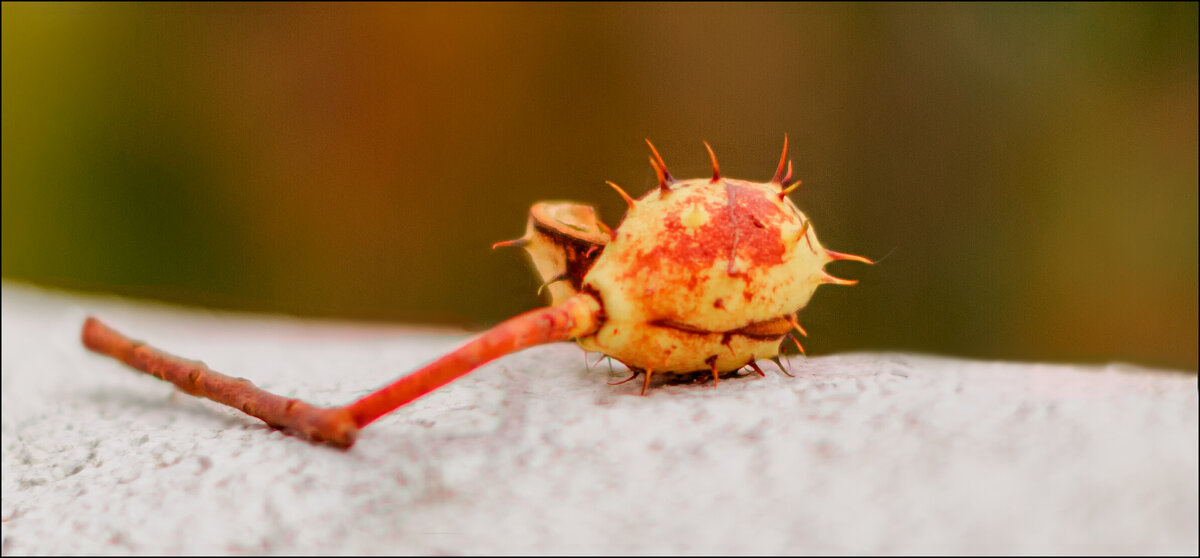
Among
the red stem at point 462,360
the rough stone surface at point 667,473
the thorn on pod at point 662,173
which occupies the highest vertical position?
the thorn on pod at point 662,173

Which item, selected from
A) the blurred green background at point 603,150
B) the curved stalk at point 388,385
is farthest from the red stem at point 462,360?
the blurred green background at point 603,150

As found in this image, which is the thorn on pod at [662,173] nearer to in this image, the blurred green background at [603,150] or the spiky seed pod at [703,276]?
the spiky seed pod at [703,276]

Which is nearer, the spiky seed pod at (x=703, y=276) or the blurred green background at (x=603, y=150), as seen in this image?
the spiky seed pod at (x=703, y=276)

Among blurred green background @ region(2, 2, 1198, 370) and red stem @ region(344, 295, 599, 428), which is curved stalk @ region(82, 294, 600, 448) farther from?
blurred green background @ region(2, 2, 1198, 370)

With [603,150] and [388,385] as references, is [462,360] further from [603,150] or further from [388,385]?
[603,150]

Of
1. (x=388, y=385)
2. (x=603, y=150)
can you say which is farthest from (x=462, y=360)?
(x=603, y=150)

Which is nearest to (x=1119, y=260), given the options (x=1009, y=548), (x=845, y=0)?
(x=845, y=0)

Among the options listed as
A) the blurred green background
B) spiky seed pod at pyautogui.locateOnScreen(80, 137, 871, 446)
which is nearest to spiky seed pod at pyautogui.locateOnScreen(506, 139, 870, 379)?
spiky seed pod at pyautogui.locateOnScreen(80, 137, 871, 446)
